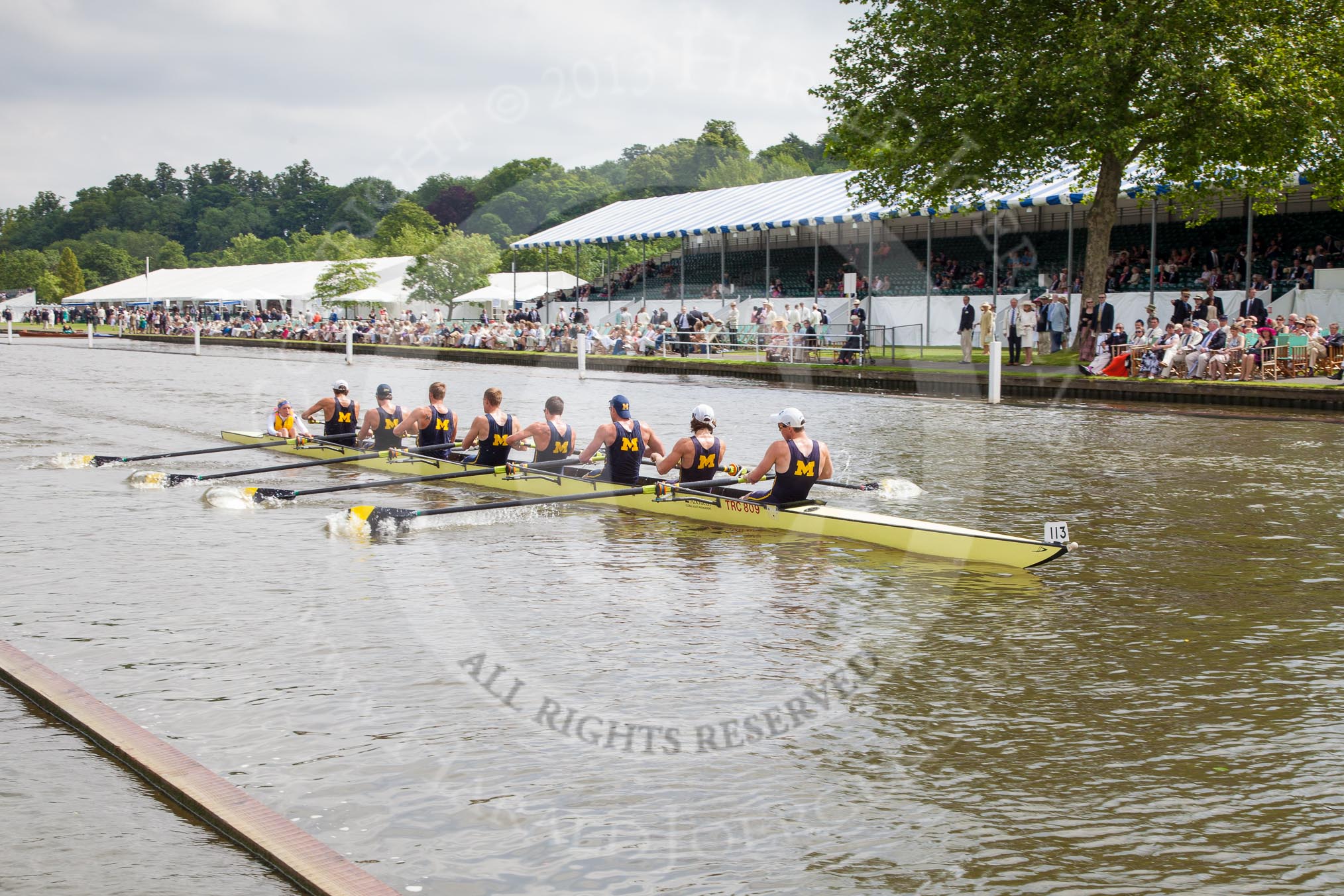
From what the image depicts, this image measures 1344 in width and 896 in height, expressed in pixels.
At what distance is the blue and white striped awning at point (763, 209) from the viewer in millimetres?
→ 33844

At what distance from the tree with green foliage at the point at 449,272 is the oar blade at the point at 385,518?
6322cm

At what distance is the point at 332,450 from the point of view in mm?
18312

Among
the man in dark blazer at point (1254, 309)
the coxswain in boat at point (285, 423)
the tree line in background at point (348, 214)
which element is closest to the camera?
the coxswain in boat at point (285, 423)

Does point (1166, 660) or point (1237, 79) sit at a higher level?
point (1237, 79)

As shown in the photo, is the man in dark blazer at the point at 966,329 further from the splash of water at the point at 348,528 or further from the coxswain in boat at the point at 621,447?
the splash of water at the point at 348,528

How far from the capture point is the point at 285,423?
19.3 m

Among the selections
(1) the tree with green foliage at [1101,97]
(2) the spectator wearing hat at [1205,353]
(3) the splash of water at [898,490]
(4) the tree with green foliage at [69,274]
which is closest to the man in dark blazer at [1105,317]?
(1) the tree with green foliage at [1101,97]

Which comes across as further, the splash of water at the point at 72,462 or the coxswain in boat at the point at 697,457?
the splash of water at the point at 72,462

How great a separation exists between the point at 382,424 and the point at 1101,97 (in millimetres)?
18272

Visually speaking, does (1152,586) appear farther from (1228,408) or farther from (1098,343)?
(1098,343)

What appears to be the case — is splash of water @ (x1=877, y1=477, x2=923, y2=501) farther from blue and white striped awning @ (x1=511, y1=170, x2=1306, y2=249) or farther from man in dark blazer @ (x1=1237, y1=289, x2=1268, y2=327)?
blue and white striped awning @ (x1=511, y1=170, x2=1306, y2=249)

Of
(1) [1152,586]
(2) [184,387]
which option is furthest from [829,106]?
(1) [1152,586]

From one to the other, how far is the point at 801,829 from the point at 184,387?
32.0 metres

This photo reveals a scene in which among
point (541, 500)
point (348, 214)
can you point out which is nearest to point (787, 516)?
point (541, 500)
